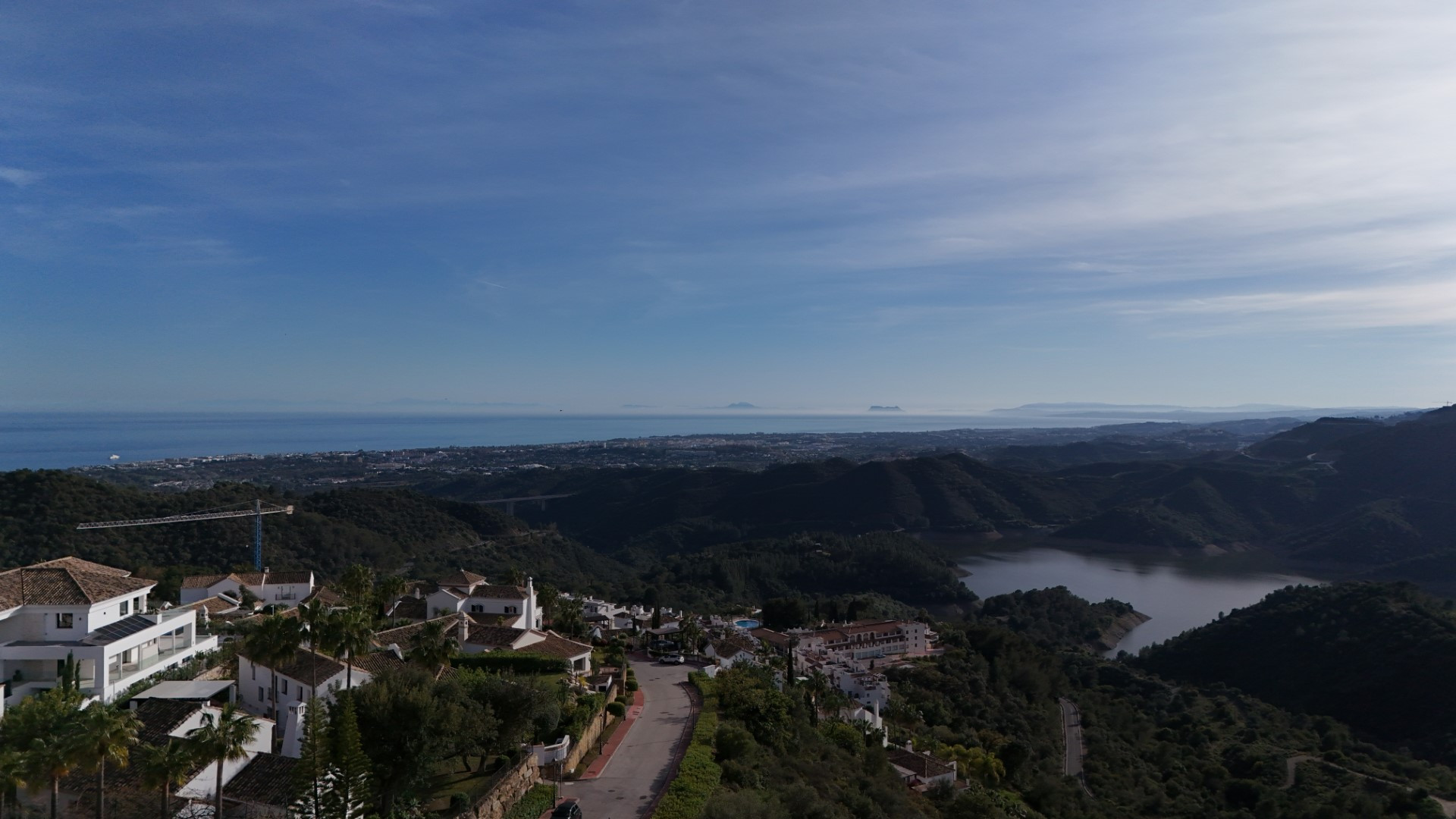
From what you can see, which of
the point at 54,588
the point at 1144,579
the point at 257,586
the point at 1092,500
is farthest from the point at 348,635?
the point at 1092,500

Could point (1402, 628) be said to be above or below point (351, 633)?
below

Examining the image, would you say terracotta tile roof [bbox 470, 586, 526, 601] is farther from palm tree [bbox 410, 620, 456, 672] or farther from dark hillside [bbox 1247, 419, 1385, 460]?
dark hillside [bbox 1247, 419, 1385, 460]

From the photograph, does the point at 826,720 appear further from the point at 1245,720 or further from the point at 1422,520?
the point at 1422,520

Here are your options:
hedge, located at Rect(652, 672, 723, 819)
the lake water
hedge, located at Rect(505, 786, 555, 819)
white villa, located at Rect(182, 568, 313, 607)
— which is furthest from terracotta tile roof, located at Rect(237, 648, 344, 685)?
the lake water

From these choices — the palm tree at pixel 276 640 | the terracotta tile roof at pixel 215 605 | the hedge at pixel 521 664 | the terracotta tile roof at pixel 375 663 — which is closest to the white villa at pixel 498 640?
the hedge at pixel 521 664

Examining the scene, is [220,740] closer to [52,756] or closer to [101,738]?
[101,738]

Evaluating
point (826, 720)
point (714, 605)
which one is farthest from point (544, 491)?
point (826, 720)
